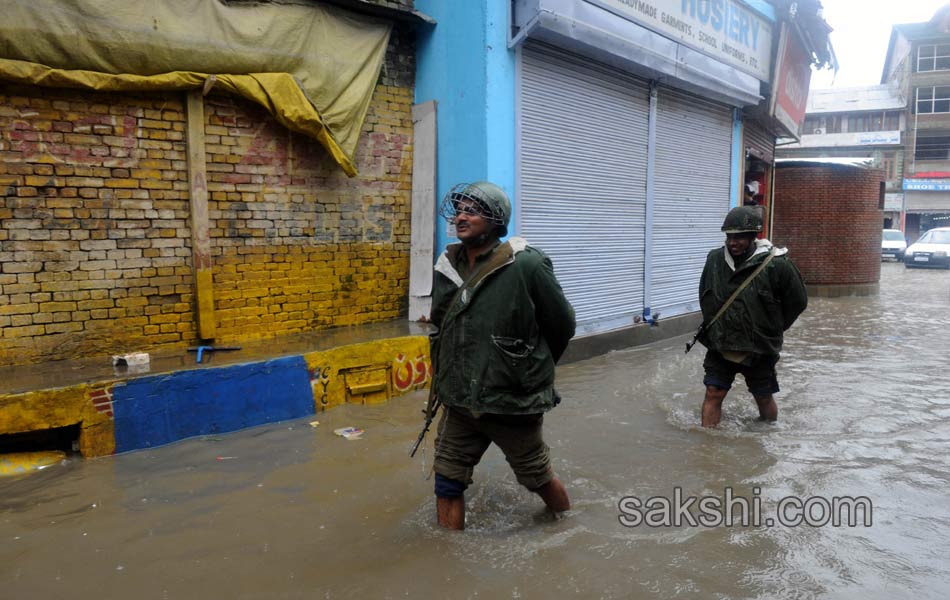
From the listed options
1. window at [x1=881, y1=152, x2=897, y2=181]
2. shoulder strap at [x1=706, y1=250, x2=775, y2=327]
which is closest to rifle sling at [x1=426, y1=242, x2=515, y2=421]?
shoulder strap at [x1=706, y1=250, x2=775, y2=327]

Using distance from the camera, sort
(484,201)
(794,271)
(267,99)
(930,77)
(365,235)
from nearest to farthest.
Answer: (484,201) < (794,271) < (267,99) < (365,235) < (930,77)

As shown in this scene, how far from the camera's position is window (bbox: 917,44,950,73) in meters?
37.0

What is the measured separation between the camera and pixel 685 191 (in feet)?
32.7

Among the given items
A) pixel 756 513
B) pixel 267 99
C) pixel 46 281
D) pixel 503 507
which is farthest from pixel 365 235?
pixel 756 513

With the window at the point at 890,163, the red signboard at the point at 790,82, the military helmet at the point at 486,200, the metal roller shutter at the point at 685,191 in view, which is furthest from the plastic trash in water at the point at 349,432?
the window at the point at 890,163

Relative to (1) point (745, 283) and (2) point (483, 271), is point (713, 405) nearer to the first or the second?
(1) point (745, 283)

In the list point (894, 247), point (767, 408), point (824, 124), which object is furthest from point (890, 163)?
point (767, 408)

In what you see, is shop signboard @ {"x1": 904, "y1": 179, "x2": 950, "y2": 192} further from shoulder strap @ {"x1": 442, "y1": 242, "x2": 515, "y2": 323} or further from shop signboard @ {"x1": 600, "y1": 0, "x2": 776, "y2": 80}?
shoulder strap @ {"x1": 442, "y1": 242, "x2": 515, "y2": 323}

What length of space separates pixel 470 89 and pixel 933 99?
134 feet

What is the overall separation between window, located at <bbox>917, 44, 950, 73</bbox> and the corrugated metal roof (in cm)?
196

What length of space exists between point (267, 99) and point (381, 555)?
409cm

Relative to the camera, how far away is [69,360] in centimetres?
507

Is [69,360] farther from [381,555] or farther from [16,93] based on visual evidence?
[381,555]

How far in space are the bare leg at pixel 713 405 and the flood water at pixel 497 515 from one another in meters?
0.10
